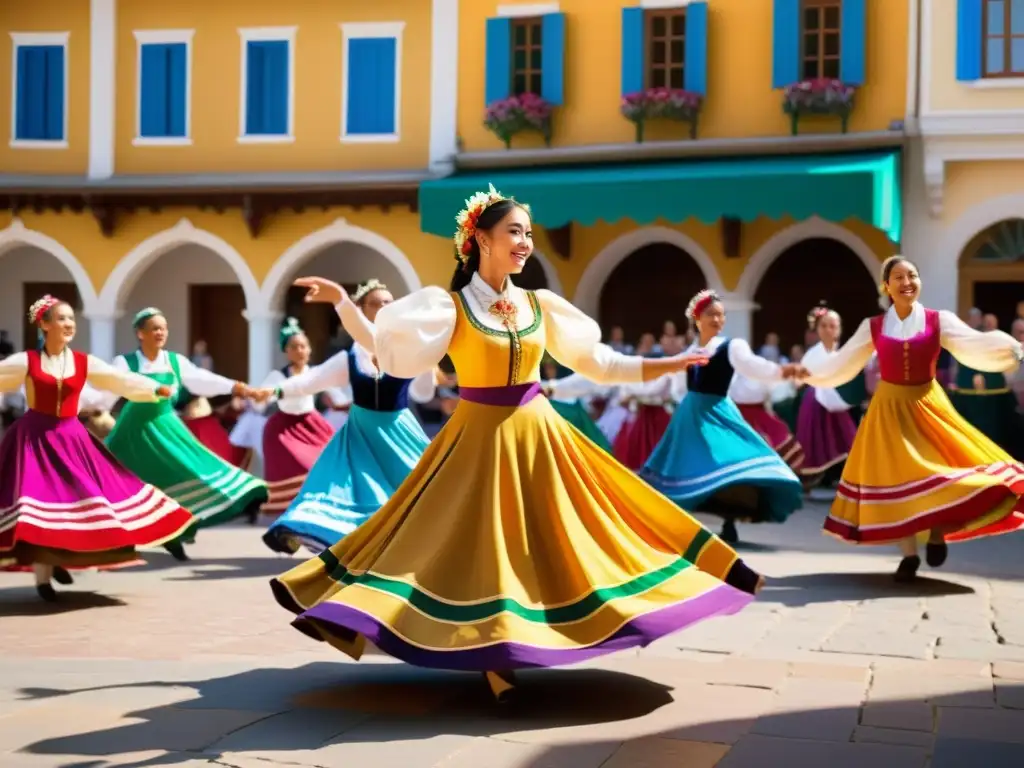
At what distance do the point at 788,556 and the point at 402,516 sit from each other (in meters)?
5.26

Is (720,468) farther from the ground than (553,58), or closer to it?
closer to it

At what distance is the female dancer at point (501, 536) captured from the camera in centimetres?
512

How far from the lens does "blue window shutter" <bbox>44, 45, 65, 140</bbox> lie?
22.2 m

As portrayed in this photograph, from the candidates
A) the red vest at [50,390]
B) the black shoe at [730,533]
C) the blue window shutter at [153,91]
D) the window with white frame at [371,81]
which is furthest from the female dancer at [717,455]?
the blue window shutter at [153,91]

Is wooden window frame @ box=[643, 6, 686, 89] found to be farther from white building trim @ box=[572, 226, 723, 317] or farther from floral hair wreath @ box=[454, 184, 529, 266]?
floral hair wreath @ box=[454, 184, 529, 266]

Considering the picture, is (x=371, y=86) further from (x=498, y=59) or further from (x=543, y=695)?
(x=543, y=695)

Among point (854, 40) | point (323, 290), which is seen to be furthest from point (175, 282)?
point (323, 290)

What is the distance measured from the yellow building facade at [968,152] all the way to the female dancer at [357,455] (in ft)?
35.0

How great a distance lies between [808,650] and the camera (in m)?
6.52

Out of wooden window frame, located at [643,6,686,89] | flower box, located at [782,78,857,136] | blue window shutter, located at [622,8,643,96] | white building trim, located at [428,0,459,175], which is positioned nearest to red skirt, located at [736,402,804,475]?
flower box, located at [782,78,857,136]

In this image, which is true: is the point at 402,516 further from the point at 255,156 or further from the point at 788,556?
the point at 255,156

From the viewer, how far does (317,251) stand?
72.3ft

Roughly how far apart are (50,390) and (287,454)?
2988 mm

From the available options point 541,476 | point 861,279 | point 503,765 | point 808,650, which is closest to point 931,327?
point 808,650
